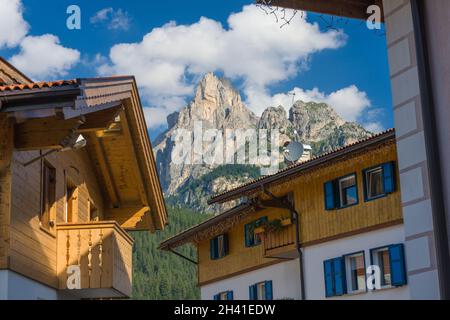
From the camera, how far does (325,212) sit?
27.3m

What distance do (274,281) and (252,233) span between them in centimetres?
196

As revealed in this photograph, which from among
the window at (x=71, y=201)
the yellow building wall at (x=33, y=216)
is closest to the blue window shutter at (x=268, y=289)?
the yellow building wall at (x=33, y=216)

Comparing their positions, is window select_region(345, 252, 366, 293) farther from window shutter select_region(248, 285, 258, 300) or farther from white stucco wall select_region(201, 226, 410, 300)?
window shutter select_region(248, 285, 258, 300)

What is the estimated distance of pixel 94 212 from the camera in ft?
63.6

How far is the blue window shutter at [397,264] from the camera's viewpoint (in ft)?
76.9

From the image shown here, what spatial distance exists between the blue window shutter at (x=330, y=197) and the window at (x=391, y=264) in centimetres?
236

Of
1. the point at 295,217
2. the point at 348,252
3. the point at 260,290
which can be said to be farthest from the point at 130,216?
the point at 260,290

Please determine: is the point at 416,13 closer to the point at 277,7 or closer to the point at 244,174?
the point at 277,7

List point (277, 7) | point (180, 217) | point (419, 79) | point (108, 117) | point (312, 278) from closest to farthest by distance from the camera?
point (419, 79) < point (277, 7) < point (108, 117) < point (312, 278) < point (180, 217)

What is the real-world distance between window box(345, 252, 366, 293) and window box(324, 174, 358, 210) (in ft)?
5.41

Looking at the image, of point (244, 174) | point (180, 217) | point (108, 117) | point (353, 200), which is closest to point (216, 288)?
point (353, 200)

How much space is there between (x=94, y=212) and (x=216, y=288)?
659 inches

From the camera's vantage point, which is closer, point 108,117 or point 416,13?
point 416,13

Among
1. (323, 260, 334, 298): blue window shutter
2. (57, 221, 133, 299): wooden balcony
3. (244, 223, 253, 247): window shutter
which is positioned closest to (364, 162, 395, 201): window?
(323, 260, 334, 298): blue window shutter
